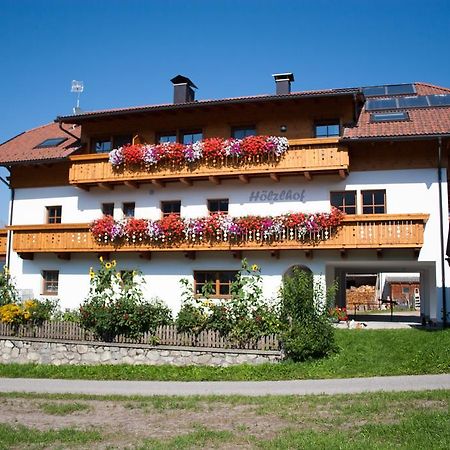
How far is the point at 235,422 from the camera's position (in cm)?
1015

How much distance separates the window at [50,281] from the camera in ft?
87.0

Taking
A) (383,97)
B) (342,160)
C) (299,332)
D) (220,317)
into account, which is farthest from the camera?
(383,97)

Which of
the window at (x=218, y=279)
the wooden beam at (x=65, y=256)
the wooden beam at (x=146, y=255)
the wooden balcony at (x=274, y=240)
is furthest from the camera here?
the wooden beam at (x=65, y=256)

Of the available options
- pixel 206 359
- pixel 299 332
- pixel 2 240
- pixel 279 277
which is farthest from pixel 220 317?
pixel 2 240

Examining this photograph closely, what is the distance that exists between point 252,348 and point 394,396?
21.2ft

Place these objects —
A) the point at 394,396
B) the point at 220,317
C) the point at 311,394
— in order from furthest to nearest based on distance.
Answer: the point at 220,317 < the point at 311,394 < the point at 394,396

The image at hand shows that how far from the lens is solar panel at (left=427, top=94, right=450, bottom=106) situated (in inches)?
940

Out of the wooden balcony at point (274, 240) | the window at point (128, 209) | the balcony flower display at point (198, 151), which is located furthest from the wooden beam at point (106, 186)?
the wooden balcony at point (274, 240)

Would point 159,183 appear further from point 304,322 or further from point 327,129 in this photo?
point 304,322

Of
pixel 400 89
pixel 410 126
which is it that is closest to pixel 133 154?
pixel 410 126

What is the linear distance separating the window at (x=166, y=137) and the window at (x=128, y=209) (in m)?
3.01

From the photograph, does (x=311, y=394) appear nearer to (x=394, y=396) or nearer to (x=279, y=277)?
(x=394, y=396)

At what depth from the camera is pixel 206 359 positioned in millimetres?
17609

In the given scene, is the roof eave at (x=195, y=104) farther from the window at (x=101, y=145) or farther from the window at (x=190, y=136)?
the window at (x=190, y=136)
